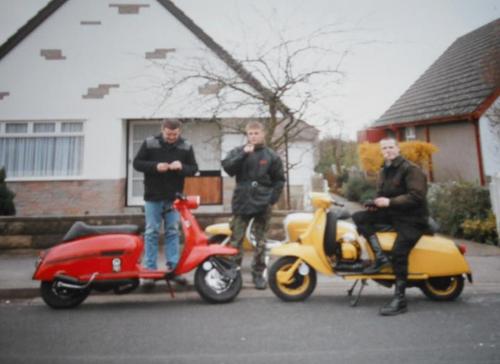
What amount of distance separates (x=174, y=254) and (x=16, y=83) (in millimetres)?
9654

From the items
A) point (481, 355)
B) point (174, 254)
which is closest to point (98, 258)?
point (174, 254)

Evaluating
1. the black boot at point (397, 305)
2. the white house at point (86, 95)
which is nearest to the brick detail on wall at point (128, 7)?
the white house at point (86, 95)

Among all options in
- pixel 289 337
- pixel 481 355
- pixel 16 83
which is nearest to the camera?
pixel 481 355

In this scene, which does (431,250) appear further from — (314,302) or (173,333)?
(173,333)

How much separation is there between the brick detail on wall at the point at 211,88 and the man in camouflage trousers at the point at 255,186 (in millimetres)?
3258

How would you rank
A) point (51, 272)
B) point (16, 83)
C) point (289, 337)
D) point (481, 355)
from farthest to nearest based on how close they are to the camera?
point (16, 83) → point (51, 272) → point (289, 337) → point (481, 355)

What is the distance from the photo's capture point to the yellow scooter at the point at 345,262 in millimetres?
4012

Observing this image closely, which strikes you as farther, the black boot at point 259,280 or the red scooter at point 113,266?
the black boot at point 259,280

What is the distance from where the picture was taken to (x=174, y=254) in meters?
4.48

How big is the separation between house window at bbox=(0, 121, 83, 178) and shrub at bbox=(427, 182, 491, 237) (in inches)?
403

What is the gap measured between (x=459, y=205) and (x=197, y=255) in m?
6.86

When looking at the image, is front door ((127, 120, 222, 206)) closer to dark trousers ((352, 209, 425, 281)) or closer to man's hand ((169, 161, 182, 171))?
man's hand ((169, 161, 182, 171))

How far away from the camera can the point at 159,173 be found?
4559 mm

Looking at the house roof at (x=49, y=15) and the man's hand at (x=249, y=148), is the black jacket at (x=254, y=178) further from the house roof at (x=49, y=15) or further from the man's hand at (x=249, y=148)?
the house roof at (x=49, y=15)
